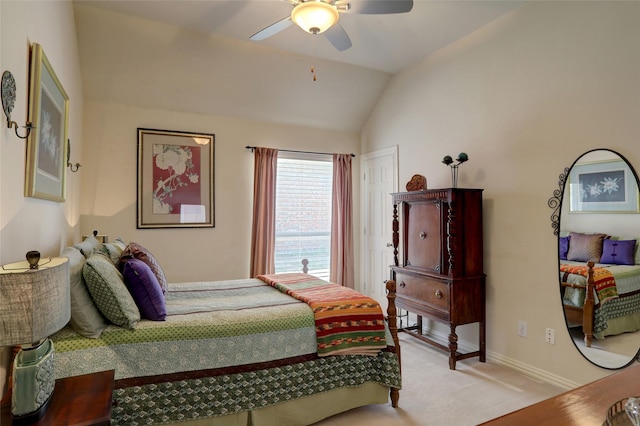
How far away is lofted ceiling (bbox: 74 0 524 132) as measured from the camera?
123 inches

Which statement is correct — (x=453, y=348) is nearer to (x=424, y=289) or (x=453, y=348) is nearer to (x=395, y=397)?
(x=424, y=289)

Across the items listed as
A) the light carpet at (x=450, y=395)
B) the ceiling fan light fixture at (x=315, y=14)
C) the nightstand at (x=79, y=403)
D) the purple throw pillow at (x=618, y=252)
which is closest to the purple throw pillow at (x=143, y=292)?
the nightstand at (x=79, y=403)

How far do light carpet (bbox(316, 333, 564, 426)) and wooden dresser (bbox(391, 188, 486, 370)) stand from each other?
0.54 ft

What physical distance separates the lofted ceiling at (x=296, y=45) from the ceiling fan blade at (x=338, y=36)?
0.32m

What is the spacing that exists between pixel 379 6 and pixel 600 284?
2426 millimetres

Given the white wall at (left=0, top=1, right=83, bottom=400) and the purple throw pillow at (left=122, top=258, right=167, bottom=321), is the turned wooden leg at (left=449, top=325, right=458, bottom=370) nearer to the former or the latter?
the purple throw pillow at (left=122, top=258, right=167, bottom=321)

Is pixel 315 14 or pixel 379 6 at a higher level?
pixel 379 6

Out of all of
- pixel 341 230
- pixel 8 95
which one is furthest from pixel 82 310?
pixel 341 230

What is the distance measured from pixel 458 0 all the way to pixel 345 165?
8.18 feet

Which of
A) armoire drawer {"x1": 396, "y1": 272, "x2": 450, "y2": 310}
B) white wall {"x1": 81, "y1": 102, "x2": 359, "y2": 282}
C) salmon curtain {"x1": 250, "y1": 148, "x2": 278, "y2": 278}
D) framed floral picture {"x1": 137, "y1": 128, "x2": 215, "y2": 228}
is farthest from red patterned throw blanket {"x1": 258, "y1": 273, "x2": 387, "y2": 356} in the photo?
framed floral picture {"x1": 137, "y1": 128, "x2": 215, "y2": 228}

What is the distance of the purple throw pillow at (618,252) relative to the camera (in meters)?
2.40

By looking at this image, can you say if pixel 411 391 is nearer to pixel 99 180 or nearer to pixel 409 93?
pixel 409 93

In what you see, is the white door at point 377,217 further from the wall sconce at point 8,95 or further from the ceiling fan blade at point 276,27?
the wall sconce at point 8,95

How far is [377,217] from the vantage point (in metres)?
4.88
